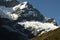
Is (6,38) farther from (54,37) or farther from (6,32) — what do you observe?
(54,37)

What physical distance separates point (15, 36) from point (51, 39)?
265 ft

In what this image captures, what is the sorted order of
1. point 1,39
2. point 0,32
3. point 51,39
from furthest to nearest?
point 51,39 → point 0,32 → point 1,39

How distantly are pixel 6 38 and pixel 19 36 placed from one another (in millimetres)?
4787

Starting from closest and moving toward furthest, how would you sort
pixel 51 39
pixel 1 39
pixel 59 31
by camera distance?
pixel 1 39 → pixel 51 39 → pixel 59 31

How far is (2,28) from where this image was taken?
8819 cm

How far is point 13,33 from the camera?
84.9 m

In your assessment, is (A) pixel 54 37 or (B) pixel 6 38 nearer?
(B) pixel 6 38

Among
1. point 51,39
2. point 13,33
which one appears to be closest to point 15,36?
point 13,33

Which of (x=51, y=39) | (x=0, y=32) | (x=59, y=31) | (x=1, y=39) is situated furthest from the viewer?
(x=59, y=31)

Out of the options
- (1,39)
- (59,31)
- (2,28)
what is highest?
(59,31)

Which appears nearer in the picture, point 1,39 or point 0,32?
point 1,39

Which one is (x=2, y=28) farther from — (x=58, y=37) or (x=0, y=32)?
(x=58, y=37)

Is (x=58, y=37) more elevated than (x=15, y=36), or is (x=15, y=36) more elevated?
(x=58, y=37)

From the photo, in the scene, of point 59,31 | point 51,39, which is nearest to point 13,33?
point 51,39
